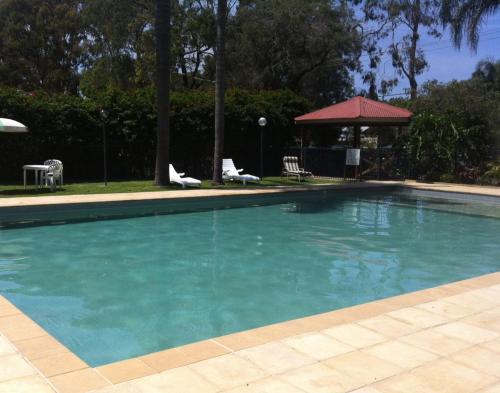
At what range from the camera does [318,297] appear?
626cm

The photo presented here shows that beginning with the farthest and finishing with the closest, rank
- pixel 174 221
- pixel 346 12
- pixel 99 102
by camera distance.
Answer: pixel 346 12 → pixel 99 102 → pixel 174 221

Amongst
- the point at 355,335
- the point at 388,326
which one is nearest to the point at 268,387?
the point at 355,335

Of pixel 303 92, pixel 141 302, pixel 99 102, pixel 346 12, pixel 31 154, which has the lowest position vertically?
pixel 141 302

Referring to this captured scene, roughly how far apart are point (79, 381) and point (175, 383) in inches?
23.6

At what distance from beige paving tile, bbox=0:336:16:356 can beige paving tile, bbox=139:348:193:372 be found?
3.14 feet

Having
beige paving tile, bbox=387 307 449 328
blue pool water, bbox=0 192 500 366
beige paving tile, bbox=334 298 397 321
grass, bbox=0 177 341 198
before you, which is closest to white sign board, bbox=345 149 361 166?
grass, bbox=0 177 341 198

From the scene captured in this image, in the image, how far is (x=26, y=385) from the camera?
3188mm

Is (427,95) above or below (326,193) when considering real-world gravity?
above

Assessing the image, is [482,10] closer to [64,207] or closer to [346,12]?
[346,12]

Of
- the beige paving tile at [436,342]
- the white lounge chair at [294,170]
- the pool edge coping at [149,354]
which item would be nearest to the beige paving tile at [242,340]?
the pool edge coping at [149,354]

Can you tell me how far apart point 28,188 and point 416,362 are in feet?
43.3

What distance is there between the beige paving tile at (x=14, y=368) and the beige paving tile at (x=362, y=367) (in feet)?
6.48

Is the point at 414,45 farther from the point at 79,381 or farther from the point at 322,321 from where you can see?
the point at 79,381

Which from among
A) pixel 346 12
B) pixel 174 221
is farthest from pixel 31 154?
pixel 346 12
